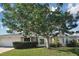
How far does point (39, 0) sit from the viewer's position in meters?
8.53

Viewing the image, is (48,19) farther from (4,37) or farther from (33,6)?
(4,37)

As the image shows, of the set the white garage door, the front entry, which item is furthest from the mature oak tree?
the white garage door

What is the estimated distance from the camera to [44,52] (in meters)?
8.60

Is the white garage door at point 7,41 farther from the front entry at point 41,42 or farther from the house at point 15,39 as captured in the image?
the front entry at point 41,42

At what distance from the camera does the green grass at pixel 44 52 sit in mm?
8516

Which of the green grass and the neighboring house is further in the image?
the neighboring house

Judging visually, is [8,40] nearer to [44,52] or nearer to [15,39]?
[15,39]

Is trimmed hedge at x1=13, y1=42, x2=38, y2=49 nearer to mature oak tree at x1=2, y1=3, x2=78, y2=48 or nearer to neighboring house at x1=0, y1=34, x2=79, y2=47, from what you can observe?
neighboring house at x1=0, y1=34, x2=79, y2=47

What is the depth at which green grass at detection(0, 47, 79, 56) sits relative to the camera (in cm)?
852

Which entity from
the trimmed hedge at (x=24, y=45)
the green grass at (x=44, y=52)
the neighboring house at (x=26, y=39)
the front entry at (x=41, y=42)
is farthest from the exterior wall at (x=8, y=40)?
the front entry at (x=41, y=42)

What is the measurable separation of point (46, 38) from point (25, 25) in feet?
2.21

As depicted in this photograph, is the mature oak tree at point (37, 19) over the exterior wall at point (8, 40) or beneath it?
over

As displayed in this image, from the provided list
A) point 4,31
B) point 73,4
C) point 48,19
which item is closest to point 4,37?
point 4,31

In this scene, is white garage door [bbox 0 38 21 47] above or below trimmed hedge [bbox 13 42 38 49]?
above
